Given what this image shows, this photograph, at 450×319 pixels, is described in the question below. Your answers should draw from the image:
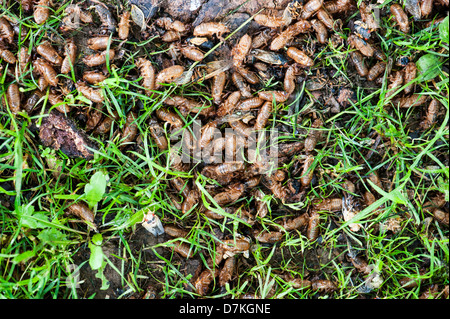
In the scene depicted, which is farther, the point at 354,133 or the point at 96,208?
the point at 354,133

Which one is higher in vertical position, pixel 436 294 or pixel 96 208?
pixel 96 208

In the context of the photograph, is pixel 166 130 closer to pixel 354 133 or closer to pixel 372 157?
pixel 354 133

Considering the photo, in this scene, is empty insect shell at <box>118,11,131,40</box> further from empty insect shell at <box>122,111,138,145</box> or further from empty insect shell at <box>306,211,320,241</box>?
empty insect shell at <box>306,211,320,241</box>

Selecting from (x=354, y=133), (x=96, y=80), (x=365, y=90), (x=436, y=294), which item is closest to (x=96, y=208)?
(x=96, y=80)

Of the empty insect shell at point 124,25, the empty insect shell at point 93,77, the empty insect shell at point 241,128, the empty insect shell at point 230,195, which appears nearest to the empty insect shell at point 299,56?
the empty insect shell at point 241,128

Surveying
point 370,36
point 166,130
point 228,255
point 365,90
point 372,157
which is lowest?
point 228,255

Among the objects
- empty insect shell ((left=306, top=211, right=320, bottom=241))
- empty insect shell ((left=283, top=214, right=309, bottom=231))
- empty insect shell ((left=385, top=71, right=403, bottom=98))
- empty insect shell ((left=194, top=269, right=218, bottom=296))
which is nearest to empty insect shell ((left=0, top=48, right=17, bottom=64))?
empty insect shell ((left=194, top=269, right=218, bottom=296))

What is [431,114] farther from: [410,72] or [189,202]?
[189,202]
